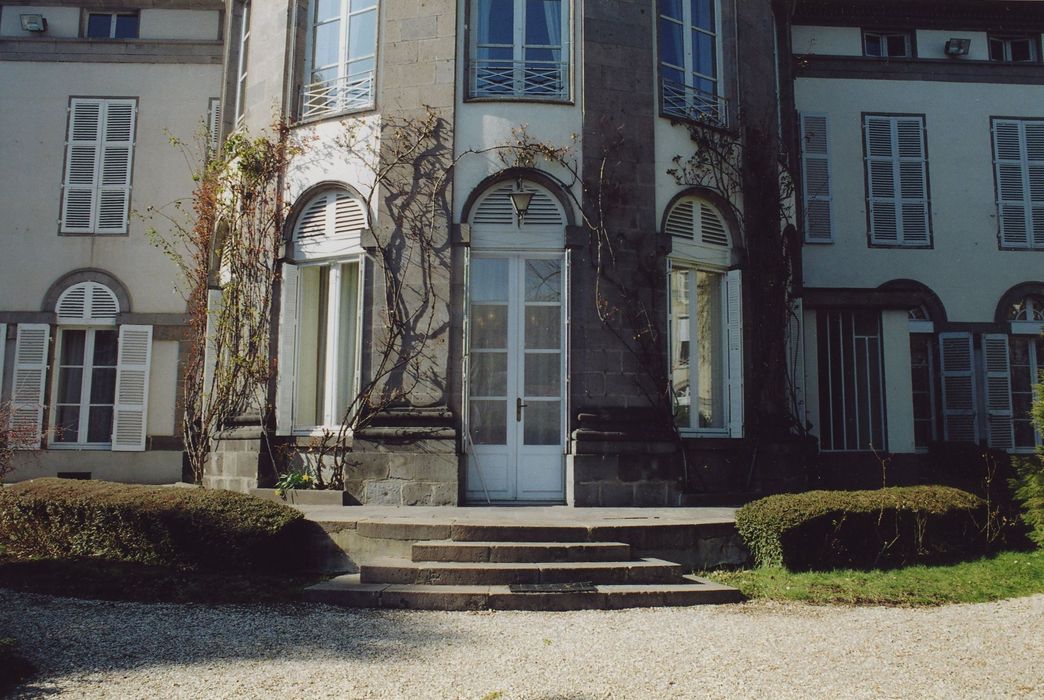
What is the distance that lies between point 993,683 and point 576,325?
538 cm

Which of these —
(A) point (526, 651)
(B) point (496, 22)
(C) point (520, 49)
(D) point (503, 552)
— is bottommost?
(A) point (526, 651)

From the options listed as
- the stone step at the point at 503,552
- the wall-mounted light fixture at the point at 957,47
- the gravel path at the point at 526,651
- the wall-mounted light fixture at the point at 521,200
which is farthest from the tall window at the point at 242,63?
the wall-mounted light fixture at the point at 957,47

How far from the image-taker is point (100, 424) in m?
13.2

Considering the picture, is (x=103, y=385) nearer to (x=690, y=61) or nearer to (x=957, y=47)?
(x=690, y=61)

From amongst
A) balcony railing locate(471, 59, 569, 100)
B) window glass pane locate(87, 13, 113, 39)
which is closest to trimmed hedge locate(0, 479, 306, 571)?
balcony railing locate(471, 59, 569, 100)

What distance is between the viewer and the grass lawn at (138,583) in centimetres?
Result: 627

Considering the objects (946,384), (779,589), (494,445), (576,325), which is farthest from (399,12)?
(946,384)

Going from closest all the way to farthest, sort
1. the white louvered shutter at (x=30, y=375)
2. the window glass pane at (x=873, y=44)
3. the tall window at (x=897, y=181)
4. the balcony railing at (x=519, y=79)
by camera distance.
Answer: the balcony railing at (x=519, y=79)
the white louvered shutter at (x=30, y=375)
the tall window at (x=897, y=181)
the window glass pane at (x=873, y=44)

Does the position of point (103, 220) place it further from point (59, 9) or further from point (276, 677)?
point (276, 677)

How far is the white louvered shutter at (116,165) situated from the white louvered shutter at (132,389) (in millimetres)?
1671

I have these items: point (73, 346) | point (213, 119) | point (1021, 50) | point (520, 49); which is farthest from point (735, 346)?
point (73, 346)

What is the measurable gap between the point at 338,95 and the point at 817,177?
25.6ft

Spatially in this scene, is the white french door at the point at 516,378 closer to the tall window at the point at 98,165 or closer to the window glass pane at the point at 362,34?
the window glass pane at the point at 362,34

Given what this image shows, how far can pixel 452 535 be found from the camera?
23.1 ft
